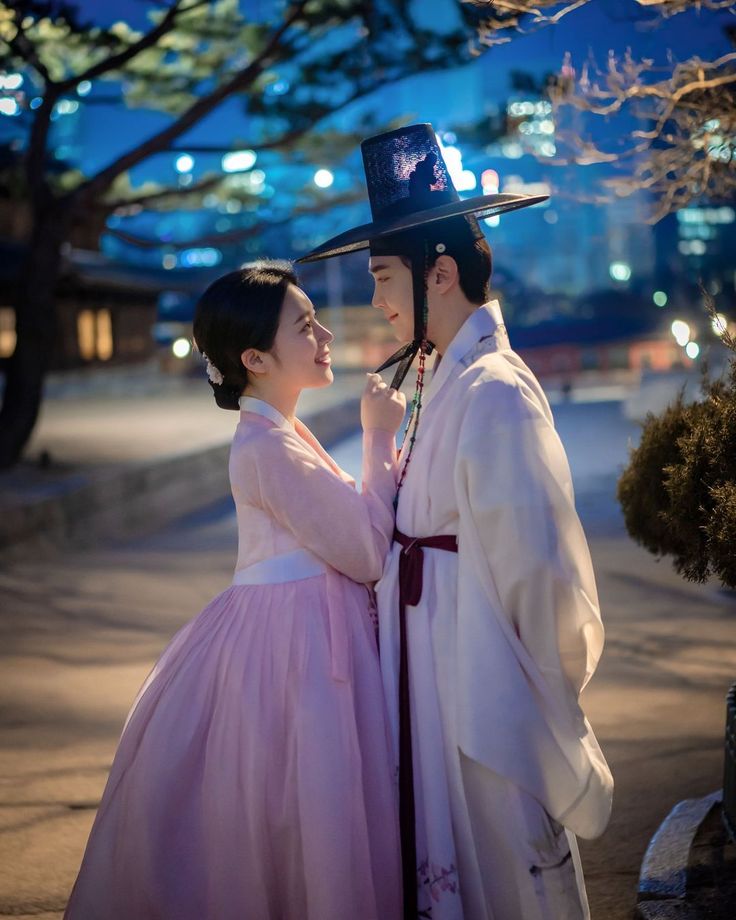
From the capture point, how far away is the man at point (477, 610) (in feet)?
7.18

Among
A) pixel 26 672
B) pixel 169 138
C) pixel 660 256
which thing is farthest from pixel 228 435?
pixel 660 256

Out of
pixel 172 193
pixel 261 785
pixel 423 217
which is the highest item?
pixel 172 193

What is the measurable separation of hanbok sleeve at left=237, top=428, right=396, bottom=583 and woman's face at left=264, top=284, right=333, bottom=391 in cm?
Answer: 15

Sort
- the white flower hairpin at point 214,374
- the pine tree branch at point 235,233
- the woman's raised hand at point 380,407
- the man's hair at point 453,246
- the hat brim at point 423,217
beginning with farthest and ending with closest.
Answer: the pine tree branch at point 235,233 → the white flower hairpin at point 214,374 → the woman's raised hand at point 380,407 → the man's hair at point 453,246 → the hat brim at point 423,217

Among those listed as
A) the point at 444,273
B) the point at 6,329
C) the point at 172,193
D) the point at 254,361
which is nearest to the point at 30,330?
the point at 172,193

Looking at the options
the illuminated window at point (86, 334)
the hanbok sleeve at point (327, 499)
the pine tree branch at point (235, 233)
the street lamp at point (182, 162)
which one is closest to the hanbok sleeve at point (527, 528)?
the hanbok sleeve at point (327, 499)

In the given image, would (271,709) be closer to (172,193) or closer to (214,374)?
(214,374)

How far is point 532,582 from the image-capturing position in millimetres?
2164

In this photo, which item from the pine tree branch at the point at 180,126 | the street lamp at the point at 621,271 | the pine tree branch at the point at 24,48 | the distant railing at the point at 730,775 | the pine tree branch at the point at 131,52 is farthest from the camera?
the street lamp at the point at 621,271

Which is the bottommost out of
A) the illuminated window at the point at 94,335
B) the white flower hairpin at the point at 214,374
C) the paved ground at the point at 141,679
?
the paved ground at the point at 141,679

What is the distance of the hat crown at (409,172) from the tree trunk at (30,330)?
11.2 m

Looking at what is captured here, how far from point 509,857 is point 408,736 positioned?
0.32 meters

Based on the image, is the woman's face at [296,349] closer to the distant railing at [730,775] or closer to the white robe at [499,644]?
the white robe at [499,644]

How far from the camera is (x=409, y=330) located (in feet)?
8.13
